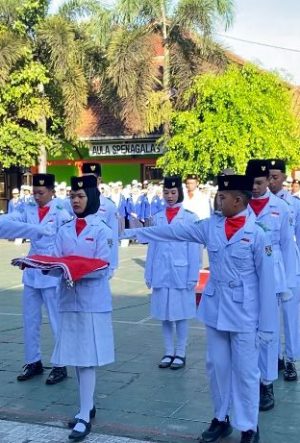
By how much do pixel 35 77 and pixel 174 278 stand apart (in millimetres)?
20550

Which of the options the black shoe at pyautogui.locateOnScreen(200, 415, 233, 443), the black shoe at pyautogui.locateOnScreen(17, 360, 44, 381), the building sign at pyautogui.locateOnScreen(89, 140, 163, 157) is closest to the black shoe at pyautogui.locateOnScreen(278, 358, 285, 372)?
the black shoe at pyautogui.locateOnScreen(200, 415, 233, 443)

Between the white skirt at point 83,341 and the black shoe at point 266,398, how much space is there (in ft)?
4.40

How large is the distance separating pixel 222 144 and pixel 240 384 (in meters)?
17.9

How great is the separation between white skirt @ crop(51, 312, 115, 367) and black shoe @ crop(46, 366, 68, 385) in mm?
1209

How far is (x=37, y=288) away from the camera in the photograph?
6539mm

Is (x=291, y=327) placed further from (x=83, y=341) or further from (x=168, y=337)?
(x=83, y=341)

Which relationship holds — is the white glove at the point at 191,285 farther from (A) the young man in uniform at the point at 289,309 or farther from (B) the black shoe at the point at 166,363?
(A) the young man in uniform at the point at 289,309

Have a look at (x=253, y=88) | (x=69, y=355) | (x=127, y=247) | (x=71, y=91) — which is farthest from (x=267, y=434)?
(x=71, y=91)

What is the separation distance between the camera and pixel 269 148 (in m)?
22.6

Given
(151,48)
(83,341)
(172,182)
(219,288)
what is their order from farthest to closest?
1. (151,48)
2. (172,182)
3. (83,341)
4. (219,288)

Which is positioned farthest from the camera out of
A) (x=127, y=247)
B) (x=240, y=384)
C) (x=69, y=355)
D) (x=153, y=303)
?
(x=127, y=247)

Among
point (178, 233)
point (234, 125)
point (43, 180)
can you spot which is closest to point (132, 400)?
point (178, 233)

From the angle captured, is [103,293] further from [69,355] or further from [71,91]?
[71,91]

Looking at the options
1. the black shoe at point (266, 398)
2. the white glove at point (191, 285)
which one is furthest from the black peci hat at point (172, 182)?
the black shoe at point (266, 398)
